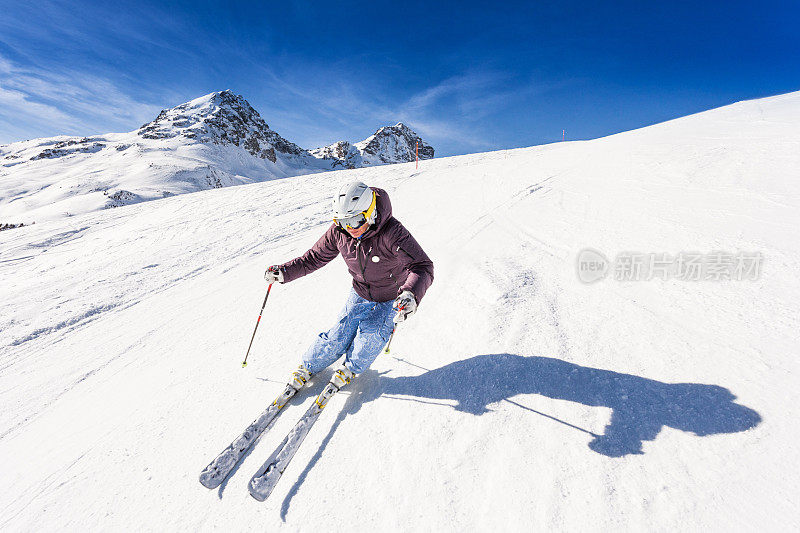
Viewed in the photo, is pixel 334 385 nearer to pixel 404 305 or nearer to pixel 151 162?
pixel 404 305

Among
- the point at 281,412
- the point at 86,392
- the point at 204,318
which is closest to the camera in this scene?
the point at 281,412

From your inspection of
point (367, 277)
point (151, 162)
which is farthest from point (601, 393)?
point (151, 162)

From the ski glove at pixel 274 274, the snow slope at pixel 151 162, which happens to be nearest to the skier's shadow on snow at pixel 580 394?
the ski glove at pixel 274 274

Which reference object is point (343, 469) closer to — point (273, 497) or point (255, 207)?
point (273, 497)

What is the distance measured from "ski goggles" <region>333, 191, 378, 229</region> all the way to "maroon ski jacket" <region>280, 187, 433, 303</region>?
7 cm

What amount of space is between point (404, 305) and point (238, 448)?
195 cm

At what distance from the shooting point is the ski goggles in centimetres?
315

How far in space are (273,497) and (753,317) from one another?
17.4ft

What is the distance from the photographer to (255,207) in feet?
43.3

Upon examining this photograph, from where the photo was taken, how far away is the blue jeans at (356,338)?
341cm

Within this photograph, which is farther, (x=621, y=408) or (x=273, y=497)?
(x=621, y=408)

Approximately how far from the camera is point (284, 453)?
2729 millimetres

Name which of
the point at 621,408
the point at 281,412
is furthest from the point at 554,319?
the point at 281,412

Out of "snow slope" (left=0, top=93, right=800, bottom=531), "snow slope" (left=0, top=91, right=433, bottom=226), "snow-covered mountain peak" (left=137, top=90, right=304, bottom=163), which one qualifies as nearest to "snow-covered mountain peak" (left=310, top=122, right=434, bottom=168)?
"snow slope" (left=0, top=91, right=433, bottom=226)
